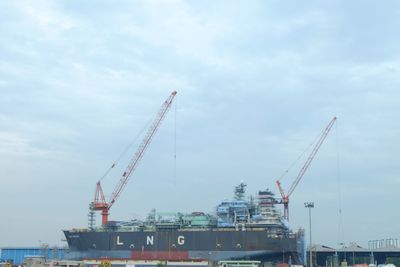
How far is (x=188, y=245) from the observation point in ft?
423

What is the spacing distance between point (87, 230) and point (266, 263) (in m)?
47.8

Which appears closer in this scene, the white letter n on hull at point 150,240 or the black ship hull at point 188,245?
the black ship hull at point 188,245

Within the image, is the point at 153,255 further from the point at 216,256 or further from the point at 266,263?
the point at 266,263

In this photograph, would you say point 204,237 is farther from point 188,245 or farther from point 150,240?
point 150,240

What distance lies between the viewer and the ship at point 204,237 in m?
125

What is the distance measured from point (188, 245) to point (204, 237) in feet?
14.2

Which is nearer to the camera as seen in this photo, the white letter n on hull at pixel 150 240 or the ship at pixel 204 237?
the ship at pixel 204 237

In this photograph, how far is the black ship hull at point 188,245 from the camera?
12412 cm

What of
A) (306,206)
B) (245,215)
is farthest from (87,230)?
(306,206)

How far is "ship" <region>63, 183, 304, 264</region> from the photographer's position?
12462cm

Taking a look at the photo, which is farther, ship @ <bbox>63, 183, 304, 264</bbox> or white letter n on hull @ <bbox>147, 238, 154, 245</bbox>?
white letter n on hull @ <bbox>147, 238, 154, 245</bbox>

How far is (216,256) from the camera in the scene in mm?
126688

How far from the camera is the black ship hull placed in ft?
407

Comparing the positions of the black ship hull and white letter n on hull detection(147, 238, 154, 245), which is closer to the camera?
the black ship hull
